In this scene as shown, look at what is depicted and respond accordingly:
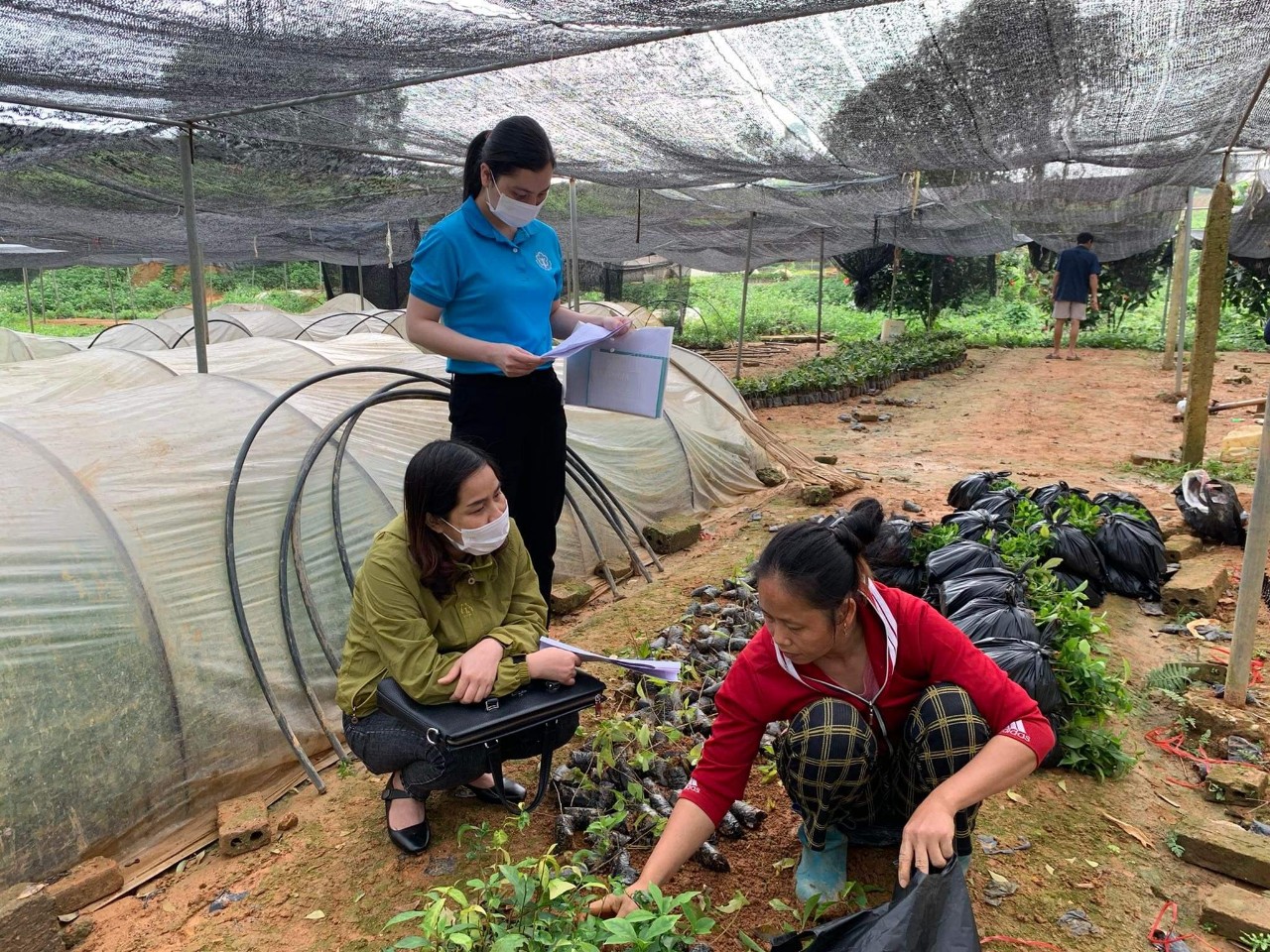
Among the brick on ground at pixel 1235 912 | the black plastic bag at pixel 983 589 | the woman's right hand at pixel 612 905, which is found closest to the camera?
the woman's right hand at pixel 612 905

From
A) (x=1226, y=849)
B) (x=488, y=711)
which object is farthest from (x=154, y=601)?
(x=1226, y=849)

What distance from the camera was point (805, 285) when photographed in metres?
31.8

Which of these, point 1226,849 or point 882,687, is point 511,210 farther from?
point 1226,849

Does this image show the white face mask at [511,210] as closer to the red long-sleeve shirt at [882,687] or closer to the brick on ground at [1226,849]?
the red long-sleeve shirt at [882,687]

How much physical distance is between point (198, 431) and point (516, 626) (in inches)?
83.8

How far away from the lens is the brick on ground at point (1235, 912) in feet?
7.32

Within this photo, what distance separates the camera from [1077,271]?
13594 millimetres

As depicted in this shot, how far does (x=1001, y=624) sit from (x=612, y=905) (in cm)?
205

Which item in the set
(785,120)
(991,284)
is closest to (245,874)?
(785,120)

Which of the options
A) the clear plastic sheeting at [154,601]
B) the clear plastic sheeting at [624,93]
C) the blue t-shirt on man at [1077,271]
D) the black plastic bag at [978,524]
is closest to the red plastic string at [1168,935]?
the black plastic bag at [978,524]

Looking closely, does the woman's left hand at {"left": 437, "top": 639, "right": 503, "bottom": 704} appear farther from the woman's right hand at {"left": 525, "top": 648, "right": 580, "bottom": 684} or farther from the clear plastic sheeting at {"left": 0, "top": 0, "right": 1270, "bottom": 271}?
the clear plastic sheeting at {"left": 0, "top": 0, "right": 1270, "bottom": 271}

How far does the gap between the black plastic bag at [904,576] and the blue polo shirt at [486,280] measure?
2113 mm

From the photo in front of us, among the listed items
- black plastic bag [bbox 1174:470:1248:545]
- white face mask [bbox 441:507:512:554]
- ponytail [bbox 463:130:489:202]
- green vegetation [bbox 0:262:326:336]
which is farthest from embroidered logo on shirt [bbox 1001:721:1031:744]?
green vegetation [bbox 0:262:326:336]

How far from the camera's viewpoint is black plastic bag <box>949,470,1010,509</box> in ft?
18.0
